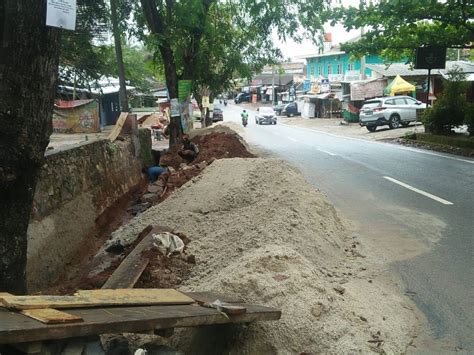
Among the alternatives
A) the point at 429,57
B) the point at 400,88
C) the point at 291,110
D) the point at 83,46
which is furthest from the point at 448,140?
the point at 291,110

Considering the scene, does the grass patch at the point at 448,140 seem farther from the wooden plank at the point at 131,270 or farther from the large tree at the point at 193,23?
the wooden plank at the point at 131,270

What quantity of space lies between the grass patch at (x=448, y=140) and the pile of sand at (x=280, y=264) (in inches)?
478

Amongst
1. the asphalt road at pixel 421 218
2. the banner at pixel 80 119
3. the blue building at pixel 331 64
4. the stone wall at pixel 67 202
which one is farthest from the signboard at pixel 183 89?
the blue building at pixel 331 64

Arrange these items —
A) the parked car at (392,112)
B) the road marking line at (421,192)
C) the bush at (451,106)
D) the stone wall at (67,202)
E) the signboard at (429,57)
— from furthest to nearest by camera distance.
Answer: the parked car at (392,112) < the signboard at (429,57) < the bush at (451,106) < the road marking line at (421,192) < the stone wall at (67,202)

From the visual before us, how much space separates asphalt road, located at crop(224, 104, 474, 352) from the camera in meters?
5.00

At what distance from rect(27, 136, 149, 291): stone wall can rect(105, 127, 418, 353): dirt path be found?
→ 2.57 ft

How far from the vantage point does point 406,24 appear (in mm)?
19500

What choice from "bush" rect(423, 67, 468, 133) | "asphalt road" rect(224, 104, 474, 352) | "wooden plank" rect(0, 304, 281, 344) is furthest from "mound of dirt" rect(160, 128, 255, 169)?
"bush" rect(423, 67, 468, 133)

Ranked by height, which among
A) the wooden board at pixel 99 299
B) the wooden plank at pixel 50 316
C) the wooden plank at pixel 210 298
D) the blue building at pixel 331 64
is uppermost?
the blue building at pixel 331 64

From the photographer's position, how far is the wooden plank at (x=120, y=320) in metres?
2.54

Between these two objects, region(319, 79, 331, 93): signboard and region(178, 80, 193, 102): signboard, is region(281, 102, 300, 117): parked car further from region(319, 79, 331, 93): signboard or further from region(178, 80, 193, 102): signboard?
region(178, 80, 193, 102): signboard

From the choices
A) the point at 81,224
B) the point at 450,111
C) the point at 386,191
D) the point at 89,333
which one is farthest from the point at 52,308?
the point at 450,111

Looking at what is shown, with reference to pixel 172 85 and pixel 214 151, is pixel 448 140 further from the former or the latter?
pixel 214 151

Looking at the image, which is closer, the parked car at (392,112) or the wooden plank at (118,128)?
the wooden plank at (118,128)
